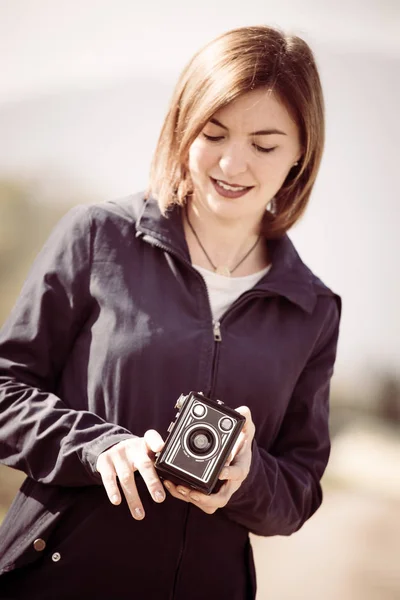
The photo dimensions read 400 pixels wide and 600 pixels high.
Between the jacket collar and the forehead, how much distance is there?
0.26 metres

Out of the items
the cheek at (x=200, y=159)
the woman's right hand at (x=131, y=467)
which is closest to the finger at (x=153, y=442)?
the woman's right hand at (x=131, y=467)

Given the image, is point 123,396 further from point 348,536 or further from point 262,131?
point 348,536

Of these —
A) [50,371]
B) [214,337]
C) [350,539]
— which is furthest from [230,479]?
[350,539]

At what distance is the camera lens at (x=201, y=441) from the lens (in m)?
1.36

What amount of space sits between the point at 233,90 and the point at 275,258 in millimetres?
467

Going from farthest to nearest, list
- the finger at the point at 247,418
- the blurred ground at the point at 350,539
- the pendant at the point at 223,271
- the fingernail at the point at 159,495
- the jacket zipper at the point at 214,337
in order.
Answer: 1. the blurred ground at the point at 350,539
2. the pendant at the point at 223,271
3. the jacket zipper at the point at 214,337
4. the finger at the point at 247,418
5. the fingernail at the point at 159,495

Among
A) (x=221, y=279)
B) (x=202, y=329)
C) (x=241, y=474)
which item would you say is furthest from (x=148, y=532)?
(x=221, y=279)

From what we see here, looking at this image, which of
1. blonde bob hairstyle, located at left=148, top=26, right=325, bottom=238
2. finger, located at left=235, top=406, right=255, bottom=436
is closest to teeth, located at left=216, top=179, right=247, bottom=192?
blonde bob hairstyle, located at left=148, top=26, right=325, bottom=238

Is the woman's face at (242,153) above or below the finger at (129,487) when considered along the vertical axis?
above

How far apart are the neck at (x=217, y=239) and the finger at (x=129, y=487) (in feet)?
1.97

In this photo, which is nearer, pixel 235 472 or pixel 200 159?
pixel 235 472

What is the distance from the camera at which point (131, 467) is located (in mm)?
1370

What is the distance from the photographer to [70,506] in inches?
60.4

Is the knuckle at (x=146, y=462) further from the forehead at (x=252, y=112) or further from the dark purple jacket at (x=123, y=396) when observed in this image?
the forehead at (x=252, y=112)
